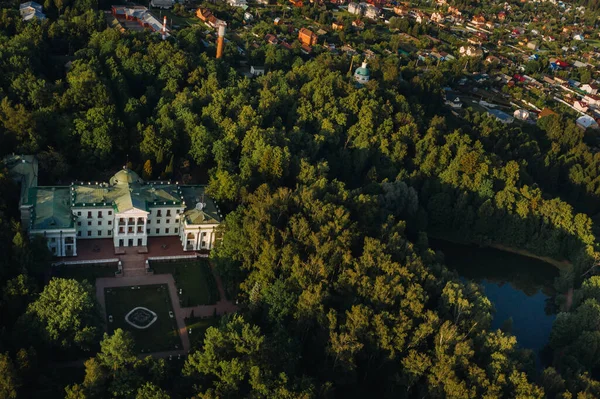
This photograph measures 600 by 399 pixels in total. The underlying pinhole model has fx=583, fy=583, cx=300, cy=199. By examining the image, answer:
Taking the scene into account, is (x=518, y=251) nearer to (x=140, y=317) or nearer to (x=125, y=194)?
(x=140, y=317)

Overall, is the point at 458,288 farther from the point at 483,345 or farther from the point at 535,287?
the point at 535,287

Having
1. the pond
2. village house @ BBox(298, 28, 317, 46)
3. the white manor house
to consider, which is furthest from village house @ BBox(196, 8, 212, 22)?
the pond

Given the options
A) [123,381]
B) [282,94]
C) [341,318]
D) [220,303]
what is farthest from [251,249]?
[282,94]

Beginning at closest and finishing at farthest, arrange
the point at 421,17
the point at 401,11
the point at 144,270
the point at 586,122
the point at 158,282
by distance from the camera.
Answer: the point at 158,282, the point at 144,270, the point at 586,122, the point at 421,17, the point at 401,11

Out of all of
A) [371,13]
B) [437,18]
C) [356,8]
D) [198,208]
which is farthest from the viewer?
[437,18]

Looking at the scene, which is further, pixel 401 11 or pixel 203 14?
pixel 401 11

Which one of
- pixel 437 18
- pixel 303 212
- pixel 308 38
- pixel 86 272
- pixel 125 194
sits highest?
pixel 303 212

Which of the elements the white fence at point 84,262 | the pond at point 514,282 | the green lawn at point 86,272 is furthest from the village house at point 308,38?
the green lawn at point 86,272

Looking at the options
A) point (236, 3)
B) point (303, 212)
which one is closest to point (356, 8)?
point (236, 3)
